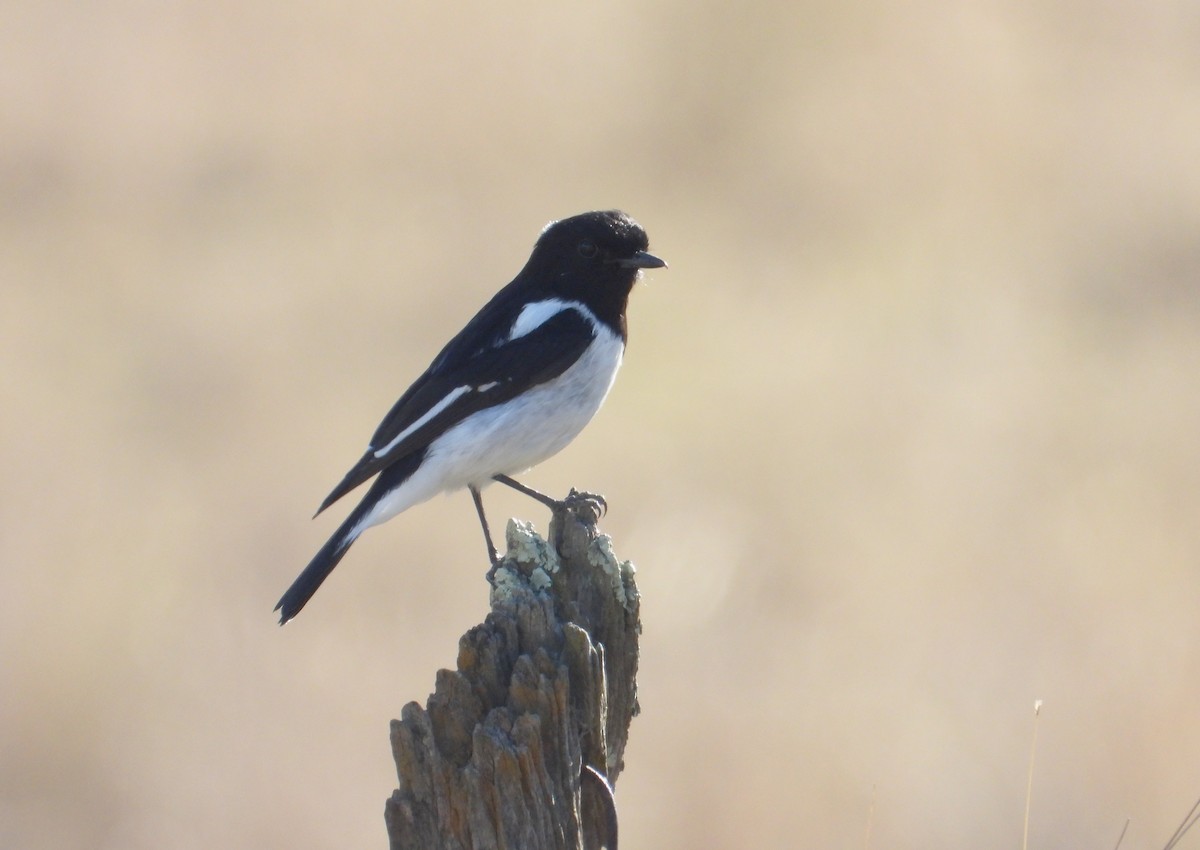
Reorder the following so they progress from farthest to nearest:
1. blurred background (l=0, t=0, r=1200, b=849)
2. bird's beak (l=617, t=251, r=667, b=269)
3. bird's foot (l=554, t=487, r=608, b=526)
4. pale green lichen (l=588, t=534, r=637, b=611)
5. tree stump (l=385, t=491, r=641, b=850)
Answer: blurred background (l=0, t=0, r=1200, b=849) → bird's beak (l=617, t=251, r=667, b=269) → bird's foot (l=554, t=487, r=608, b=526) → pale green lichen (l=588, t=534, r=637, b=611) → tree stump (l=385, t=491, r=641, b=850)

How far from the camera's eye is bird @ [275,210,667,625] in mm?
5723

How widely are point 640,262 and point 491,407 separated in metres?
0.84

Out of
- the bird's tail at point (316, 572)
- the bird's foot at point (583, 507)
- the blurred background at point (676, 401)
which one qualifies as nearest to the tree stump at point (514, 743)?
the bird's foot at point (583, 507)

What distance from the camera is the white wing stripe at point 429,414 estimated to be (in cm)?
571

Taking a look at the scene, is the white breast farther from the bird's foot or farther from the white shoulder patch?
the bird's foot

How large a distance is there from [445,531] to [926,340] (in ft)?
15.0

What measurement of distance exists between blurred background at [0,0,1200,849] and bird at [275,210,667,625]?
312cm

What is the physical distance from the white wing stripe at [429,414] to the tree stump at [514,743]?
1.63 metres

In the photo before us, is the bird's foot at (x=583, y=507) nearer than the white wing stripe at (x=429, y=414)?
Yes

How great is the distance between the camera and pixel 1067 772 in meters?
8.56

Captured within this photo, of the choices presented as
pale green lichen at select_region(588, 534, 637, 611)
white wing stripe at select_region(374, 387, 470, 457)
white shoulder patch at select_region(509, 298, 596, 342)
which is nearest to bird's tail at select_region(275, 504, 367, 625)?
white wing stripe at select_region(374, 387, 470, 457)

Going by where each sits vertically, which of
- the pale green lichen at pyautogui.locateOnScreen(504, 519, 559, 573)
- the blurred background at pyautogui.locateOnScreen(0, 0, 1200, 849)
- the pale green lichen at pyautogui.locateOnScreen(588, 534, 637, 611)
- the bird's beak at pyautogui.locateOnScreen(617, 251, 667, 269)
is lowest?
the pale green lichen at pyautogui.locateOnScreen(588, 534, 637, 611)

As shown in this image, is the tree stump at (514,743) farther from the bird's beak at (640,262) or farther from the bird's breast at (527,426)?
the bird's beak at (640,262)

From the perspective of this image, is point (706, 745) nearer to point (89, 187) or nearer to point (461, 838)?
point (461, 838)
